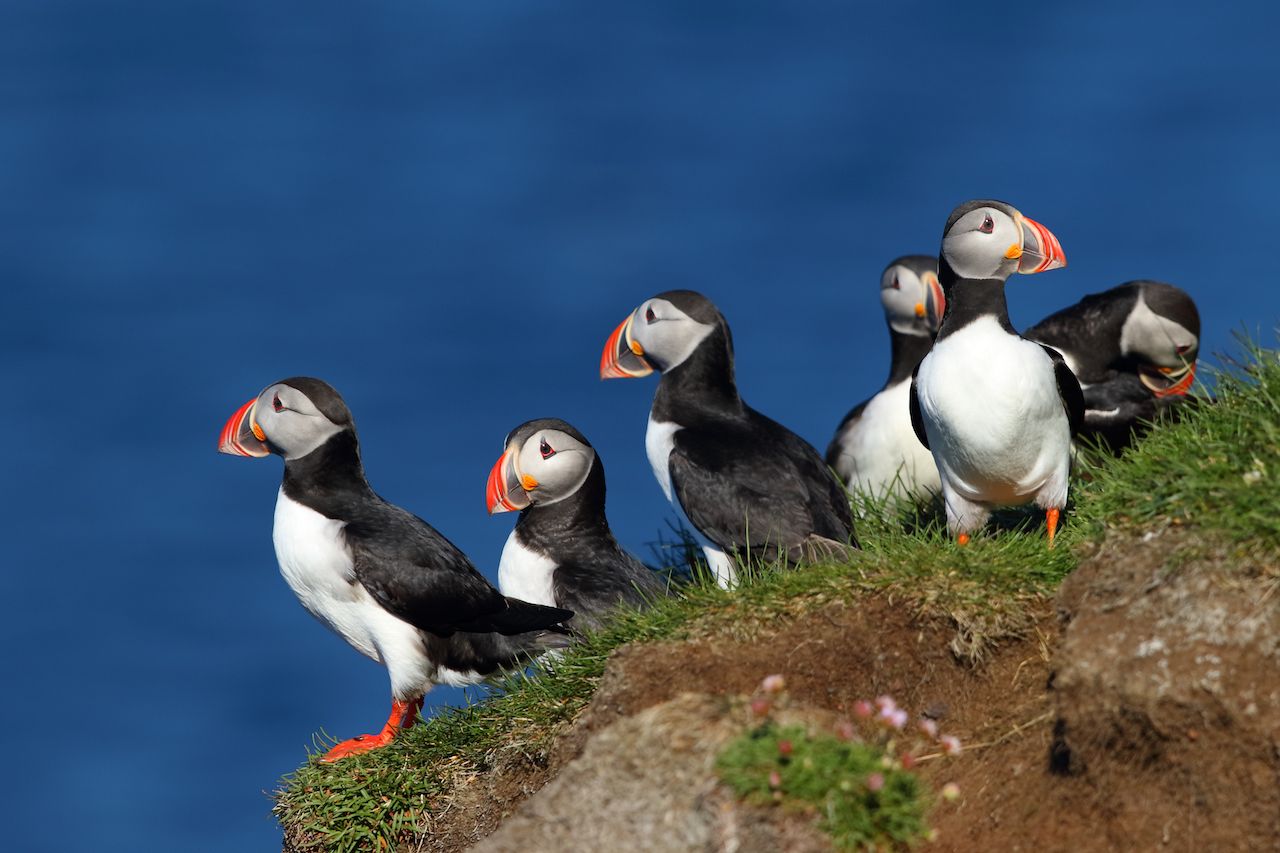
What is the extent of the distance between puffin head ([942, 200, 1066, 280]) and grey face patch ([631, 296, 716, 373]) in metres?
2.06

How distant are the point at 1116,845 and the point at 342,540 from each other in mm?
4439

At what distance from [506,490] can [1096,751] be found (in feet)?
15.1

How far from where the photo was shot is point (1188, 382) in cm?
948

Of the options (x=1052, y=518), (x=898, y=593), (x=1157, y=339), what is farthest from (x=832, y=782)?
(x=1157, y=339)

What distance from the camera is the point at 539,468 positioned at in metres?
8.87

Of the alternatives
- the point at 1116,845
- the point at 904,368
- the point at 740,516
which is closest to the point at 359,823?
the point at 740,516

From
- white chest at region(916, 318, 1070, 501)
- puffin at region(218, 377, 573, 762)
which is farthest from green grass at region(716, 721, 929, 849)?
puffin at region(218, 377, 573, 762)

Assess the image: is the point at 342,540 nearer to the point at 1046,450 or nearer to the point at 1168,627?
the point at 1046,450

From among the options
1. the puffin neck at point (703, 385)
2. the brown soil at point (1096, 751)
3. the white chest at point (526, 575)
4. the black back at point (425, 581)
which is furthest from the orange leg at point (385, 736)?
the brown soil at point (1096, 751)

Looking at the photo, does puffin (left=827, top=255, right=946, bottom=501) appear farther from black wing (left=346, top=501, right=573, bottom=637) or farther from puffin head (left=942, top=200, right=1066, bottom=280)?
black wing (left=346, top=501, right=573, bottom=637)

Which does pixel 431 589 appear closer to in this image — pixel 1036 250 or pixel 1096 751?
pixel 1036 250

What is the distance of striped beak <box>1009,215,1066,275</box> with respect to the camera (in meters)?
7.52

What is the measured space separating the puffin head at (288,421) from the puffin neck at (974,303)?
10.4 ft

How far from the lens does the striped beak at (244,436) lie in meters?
8.80
